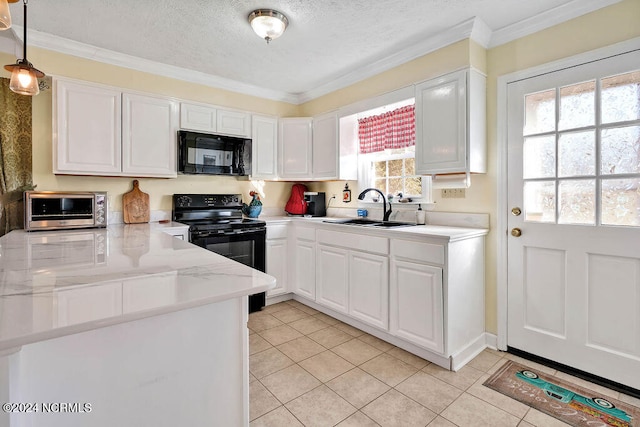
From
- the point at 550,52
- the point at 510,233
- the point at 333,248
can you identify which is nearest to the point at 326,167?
the point at 333,248

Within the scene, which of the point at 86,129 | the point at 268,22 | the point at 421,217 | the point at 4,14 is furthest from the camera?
the point at 421,217

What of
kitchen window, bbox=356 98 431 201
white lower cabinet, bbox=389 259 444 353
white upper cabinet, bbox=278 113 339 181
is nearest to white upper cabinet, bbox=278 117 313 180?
white upper cabinet, bbox=278 113 339 181

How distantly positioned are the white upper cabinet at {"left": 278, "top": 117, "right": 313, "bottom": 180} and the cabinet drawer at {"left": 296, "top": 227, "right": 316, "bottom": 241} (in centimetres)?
→ 67

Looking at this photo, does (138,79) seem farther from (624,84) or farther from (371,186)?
(624,84)

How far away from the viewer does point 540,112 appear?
226cm

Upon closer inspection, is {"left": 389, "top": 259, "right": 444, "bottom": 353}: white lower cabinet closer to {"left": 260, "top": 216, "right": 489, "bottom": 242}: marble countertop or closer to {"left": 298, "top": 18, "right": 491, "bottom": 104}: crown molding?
{"left": 260, "top": 216, "right": 489, "bottom": 242}: marble countertop

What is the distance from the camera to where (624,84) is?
1933mm

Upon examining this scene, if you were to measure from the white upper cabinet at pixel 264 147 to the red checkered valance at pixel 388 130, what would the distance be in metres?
1.01

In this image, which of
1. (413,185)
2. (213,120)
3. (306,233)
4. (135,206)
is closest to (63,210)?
(135,206)

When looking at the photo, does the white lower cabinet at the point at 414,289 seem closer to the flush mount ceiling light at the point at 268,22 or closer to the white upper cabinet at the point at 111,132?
the flush mount ceiling light at the point at 268,22

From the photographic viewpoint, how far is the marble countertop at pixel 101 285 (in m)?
0.72

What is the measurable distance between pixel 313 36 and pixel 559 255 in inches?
94.8

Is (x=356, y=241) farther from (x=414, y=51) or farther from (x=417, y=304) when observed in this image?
(x=414, y=51)

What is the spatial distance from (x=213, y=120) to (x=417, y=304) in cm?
263
